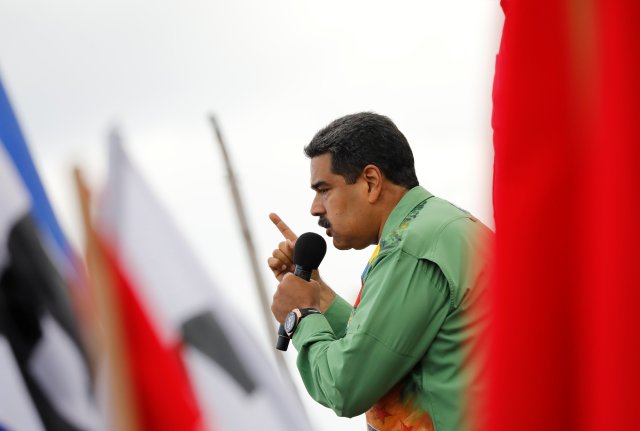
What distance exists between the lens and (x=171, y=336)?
1.71 meters

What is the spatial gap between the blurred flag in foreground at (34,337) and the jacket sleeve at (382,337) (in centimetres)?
103

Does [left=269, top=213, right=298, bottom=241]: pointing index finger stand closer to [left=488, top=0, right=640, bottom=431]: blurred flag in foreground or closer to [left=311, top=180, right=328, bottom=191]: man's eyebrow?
[left=311, top=180, right=328, bottom=191]: man's eyebrow

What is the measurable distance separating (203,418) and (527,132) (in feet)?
2.71

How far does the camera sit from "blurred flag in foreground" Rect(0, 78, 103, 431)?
1739 millimetres

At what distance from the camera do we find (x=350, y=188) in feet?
10.7

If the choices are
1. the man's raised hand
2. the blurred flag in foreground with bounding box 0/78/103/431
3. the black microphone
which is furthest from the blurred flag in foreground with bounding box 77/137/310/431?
the man's raised hand

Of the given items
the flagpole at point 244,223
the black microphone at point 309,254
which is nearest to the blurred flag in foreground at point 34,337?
the black microphone at point 309,254

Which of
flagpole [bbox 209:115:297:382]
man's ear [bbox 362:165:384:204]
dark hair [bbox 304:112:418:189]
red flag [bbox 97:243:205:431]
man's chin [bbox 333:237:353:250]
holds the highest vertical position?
red flag [bbox 97:243:205:431]

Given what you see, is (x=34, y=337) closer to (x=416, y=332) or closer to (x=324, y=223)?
(x=416, y=332)

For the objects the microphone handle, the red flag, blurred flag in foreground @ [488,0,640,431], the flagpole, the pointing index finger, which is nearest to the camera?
blurred flag in foreground @ [488,0,640,431]

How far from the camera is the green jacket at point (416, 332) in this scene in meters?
2.67

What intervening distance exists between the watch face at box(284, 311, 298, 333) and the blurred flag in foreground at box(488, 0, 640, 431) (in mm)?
1914

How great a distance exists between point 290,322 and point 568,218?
1.96m

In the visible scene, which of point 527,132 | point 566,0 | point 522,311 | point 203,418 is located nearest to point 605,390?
point 522,311
